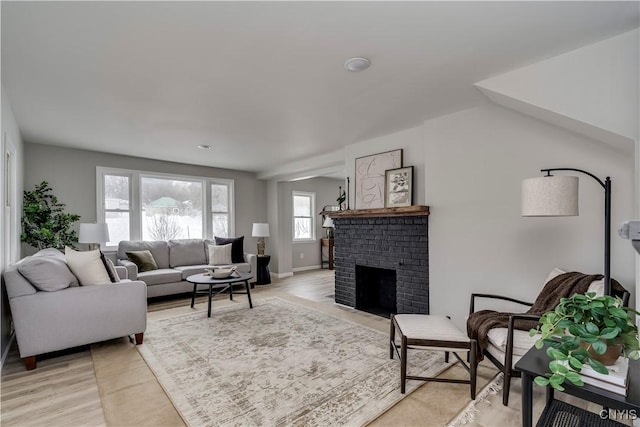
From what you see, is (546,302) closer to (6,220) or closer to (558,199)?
(558,199)

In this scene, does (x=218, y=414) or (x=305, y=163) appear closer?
(x=218, y=414)

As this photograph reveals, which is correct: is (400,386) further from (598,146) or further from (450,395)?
(598,146)

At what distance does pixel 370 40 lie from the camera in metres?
1.93

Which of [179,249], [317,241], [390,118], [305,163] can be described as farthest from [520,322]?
[317,241]

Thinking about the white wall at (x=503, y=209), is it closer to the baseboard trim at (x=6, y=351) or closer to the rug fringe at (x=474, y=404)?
the rug fringe at (x=474, y=404)

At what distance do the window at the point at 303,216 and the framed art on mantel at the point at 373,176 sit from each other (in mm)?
3527

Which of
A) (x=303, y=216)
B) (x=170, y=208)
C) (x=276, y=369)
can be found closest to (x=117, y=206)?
(x=170, y=208)

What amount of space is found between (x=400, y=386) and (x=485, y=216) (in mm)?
1768

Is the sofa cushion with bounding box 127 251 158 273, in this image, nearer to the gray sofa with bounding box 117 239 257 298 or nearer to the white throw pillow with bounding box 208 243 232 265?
the gray sofa with bounding box 117 239 257 298

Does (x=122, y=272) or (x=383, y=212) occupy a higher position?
(x=383, y=212)

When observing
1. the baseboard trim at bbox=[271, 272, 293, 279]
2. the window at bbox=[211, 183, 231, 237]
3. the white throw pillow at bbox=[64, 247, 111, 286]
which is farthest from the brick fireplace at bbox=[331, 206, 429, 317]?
the window at bbox=[211, 183, 231, 237]

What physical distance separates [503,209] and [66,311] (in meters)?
3.96

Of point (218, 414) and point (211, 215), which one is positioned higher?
point (211, 215)

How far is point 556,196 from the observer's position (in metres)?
2.01
